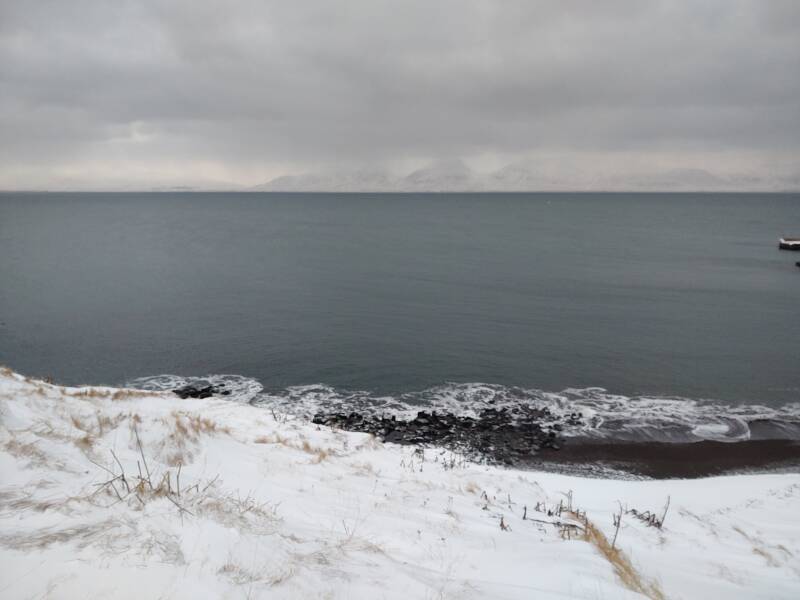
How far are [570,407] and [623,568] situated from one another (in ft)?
56.6

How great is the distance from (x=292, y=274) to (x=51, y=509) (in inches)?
2059

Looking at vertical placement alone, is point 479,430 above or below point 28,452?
below

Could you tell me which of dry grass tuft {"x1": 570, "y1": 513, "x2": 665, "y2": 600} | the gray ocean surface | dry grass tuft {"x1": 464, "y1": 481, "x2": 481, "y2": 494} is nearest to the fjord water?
the gray ocean surface

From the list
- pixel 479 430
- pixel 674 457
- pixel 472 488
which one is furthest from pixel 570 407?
pixel 472 488

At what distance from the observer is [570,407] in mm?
23562

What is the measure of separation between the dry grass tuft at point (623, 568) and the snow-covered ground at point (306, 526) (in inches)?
1.4

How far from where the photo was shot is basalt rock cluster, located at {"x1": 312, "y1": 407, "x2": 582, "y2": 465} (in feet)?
64.2

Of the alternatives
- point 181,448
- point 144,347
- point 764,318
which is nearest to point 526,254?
point 764,318

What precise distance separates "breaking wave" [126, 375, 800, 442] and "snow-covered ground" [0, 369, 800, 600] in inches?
323

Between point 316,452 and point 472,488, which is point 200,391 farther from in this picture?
point 472,488

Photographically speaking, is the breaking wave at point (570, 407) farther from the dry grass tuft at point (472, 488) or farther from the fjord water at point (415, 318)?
the dry grass tuft at point (472, 488)

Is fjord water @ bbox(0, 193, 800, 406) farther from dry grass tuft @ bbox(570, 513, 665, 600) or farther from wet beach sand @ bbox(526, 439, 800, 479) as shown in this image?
dry grass tuft @ bbox(570, 513, 665, 600)

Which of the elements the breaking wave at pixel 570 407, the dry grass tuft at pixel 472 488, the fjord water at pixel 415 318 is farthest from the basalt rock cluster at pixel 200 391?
the dry grass tuft at pixel 472 488

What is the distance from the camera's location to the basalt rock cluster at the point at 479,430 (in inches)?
770
